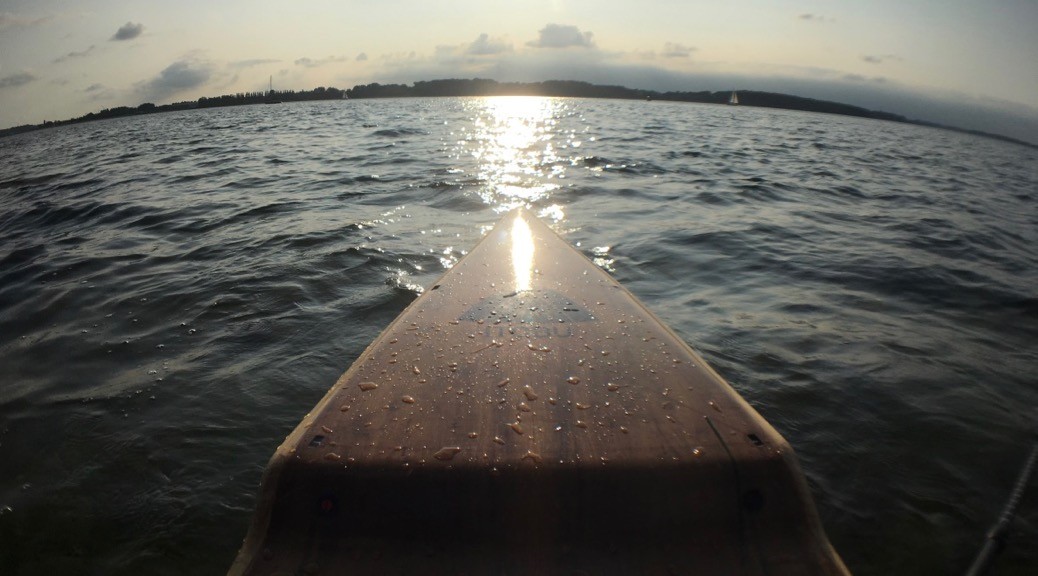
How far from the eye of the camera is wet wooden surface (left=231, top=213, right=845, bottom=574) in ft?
3.76

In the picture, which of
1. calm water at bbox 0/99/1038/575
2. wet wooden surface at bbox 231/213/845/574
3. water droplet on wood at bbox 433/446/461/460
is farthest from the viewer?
calm water at bbox 0/99/1038/575

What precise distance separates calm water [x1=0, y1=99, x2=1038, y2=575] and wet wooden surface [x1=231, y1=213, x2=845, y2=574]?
0.84m

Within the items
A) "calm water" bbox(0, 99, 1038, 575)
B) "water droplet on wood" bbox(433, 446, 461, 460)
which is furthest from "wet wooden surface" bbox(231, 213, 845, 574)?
"calm water" bbox(0, 99, 1038, 575)

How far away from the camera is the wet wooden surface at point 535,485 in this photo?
1.15 meters

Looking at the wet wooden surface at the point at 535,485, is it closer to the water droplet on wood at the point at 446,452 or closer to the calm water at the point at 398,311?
the water droplet on wood at the point at 446,452

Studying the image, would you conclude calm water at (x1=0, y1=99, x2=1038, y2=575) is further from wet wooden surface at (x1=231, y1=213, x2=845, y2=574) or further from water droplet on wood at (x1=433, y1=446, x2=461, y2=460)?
water droplet on wood at (x1=433, y1=446, x2=461, y2=460)

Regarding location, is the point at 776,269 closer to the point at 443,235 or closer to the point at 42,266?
the point at 443,235

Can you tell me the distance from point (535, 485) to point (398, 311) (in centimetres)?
262

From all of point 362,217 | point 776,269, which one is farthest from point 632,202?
point 362,217

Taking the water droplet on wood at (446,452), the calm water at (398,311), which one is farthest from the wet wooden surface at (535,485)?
the calm water at (398,311)

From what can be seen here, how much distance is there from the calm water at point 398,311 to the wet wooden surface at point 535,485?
2.76 feet

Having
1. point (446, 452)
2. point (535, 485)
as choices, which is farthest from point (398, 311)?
point (535, 485)

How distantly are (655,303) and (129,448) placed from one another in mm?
3201

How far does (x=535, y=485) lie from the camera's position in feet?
4.03
